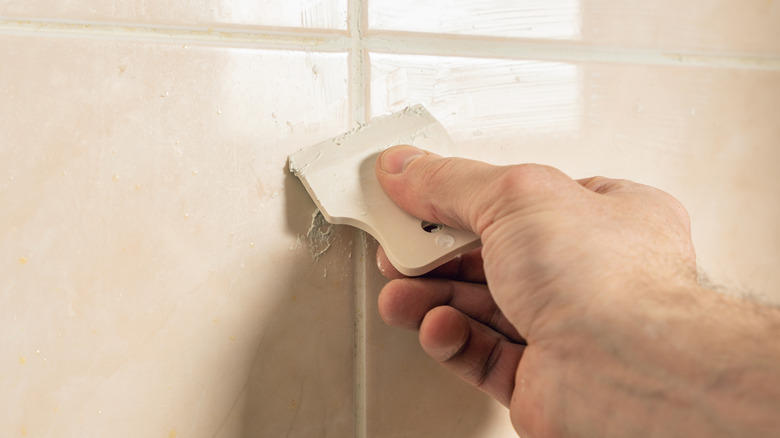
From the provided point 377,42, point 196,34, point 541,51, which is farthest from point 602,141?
point 196,34

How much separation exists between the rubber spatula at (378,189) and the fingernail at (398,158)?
0.05ft

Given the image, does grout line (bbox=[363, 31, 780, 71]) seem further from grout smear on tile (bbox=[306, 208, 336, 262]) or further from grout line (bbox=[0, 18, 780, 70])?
grout smear on tile (bbox=[306, 208, 336, 262])

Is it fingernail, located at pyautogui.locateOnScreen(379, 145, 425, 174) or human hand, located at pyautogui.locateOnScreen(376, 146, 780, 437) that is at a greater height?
fingernail, located at pyautogui.locateOnScreen(379, 145, 425, 174)

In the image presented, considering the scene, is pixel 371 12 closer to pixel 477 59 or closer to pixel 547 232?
pixel 477 59

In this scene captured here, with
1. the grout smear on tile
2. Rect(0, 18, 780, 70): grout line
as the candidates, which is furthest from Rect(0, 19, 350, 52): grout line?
the grout smear on tile

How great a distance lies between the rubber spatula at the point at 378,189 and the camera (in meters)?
0.34

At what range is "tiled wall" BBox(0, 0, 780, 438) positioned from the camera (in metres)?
0.33

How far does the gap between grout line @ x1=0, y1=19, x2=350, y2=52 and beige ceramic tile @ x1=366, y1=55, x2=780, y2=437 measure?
1.6 inches

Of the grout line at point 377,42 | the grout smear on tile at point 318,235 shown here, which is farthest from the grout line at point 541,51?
the grout smear on tile at point 318,235

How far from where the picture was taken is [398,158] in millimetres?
353

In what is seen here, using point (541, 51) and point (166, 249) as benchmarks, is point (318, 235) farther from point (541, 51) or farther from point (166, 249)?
point (541, 51)

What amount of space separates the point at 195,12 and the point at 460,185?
0.20 m

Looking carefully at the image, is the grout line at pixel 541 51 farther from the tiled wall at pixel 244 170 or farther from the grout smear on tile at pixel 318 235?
the grout smear on tile at pixel 318 235

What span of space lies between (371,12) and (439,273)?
187mm
